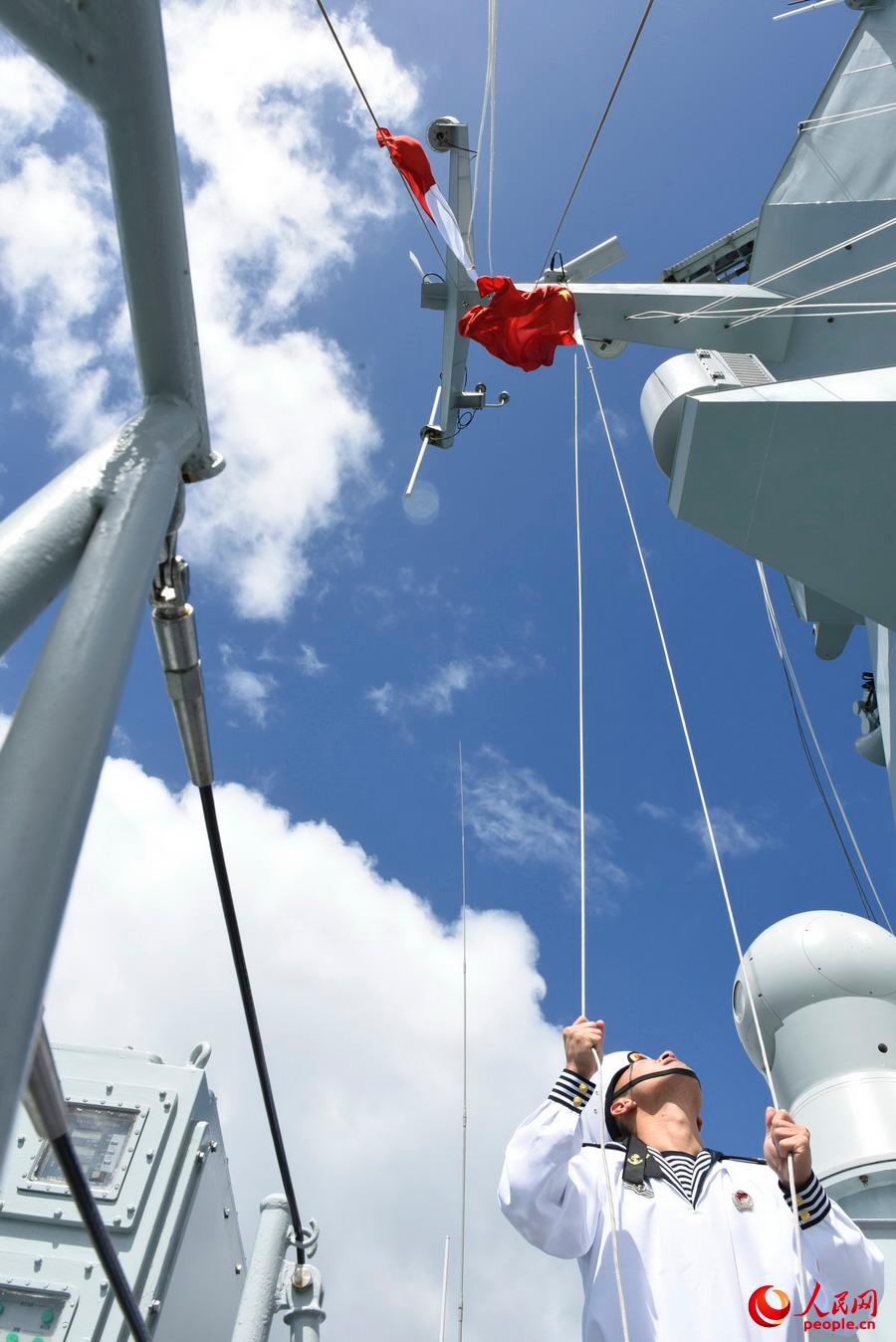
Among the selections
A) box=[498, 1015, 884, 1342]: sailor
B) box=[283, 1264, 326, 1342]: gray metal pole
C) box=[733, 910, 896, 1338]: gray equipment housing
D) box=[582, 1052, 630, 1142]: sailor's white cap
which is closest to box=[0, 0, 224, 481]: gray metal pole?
box=[498, 1015, 884, 1342]: sailor

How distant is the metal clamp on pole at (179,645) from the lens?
113 centimetres

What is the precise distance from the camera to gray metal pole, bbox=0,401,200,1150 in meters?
→ 0.56

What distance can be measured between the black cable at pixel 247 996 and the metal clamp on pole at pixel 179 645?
Result: 0.77ft

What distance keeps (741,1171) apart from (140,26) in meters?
2.54

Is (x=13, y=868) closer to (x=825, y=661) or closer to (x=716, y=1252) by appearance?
(x=716, y=1252)

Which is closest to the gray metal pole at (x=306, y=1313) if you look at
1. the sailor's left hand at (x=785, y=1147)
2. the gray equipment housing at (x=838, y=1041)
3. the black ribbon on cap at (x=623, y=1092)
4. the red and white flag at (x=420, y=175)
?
the black ribbon on cap at (x=623, y=1092)

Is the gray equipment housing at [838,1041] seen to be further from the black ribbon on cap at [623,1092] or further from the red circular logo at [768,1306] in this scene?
the red circular logo at [768,1306]

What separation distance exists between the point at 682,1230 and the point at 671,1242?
38 millimetres

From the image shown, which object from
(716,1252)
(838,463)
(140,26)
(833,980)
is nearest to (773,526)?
(838,463)

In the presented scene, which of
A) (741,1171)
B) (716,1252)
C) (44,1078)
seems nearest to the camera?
(44,1078)

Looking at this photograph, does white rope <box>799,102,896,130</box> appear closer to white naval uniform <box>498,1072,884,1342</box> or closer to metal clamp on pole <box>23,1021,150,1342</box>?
white naval uniform <box>498,1072,884,1342</box>

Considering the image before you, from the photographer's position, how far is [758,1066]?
4.67 metres

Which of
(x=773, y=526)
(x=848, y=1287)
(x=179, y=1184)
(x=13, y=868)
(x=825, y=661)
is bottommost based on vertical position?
(x=13, y=868)

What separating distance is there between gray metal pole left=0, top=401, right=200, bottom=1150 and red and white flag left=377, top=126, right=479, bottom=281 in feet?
15.5
